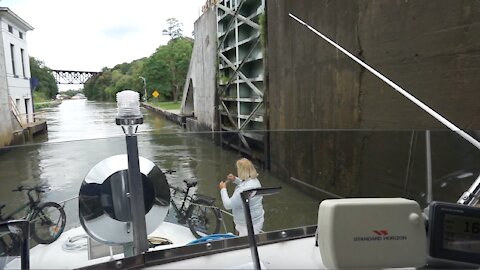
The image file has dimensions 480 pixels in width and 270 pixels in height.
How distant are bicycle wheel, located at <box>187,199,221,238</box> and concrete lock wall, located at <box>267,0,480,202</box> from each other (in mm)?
393

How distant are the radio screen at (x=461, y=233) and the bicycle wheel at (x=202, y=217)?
0.92 metres

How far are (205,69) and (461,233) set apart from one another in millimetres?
14933

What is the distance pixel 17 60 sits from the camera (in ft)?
71.6

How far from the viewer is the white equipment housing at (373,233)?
842mm

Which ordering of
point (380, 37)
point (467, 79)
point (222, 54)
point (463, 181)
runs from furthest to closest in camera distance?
1. point (222, 54)
2. point (380, 37)
3. point (467, 79)
4. point (463, 181)

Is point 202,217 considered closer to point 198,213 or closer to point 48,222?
point 198,213

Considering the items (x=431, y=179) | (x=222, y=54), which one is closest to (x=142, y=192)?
(x=431, y=179)

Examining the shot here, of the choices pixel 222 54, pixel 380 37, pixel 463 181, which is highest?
pixel 222 54

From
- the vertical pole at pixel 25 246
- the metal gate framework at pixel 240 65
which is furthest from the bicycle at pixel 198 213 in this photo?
the metal gate framework at pixel 240 65

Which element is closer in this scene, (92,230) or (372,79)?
(92,230)

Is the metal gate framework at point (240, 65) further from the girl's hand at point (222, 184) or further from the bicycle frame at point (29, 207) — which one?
the bicycle frame at point (29, 207)

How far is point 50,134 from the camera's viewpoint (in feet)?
70.7

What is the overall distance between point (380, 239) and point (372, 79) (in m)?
4.13

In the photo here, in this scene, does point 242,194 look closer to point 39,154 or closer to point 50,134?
point 39,154
